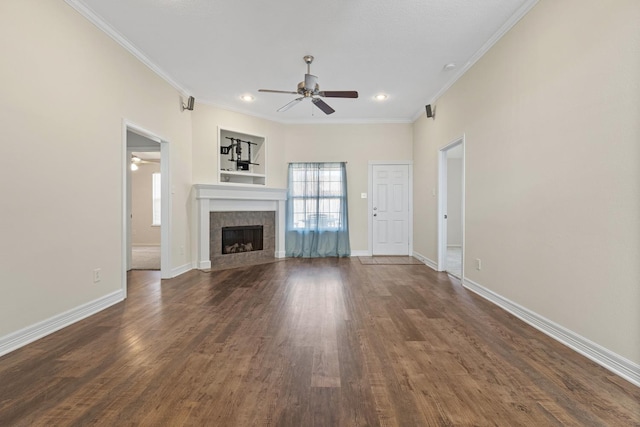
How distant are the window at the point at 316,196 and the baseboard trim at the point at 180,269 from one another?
2.15 meters

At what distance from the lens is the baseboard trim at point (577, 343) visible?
1.77 meters

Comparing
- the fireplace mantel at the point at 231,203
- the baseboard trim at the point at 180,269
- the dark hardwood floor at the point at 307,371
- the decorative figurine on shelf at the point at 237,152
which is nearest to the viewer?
the dark hardwood floor at the point at 307,371

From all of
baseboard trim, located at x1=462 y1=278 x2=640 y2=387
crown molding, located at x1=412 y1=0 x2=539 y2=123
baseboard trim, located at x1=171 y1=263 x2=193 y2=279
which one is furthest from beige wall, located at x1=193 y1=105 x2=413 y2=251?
baseboard trim, located at x1=462 y1=278 x2=640 y2=387

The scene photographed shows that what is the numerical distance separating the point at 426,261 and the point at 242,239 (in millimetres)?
3536

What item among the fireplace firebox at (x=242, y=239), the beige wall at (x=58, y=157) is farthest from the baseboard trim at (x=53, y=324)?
the fireplace firebox at (x=242, y=239)

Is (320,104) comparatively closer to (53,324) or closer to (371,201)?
(371,201)

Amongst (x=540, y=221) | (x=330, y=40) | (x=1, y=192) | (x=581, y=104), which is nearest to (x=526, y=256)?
(x=540, y=221)

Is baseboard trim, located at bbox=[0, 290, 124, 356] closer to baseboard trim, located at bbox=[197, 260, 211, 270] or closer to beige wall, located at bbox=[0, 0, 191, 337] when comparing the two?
beige wall, located at bbox=[0, 0, 191, 337]

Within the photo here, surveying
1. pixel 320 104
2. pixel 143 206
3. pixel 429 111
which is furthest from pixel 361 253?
pixel 143 206

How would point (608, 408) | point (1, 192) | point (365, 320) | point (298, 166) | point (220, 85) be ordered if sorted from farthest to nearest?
point (298, 166) → point (220, 85) → point (365, 320) → point (1, 192) → point (608, 408)

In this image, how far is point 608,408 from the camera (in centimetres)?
150

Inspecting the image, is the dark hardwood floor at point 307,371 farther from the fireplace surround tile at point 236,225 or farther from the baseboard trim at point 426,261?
the fireplace surround tile at point 236,225

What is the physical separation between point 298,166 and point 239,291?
327 cm

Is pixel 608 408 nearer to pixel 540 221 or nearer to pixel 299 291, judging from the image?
pixel 540 221
